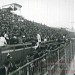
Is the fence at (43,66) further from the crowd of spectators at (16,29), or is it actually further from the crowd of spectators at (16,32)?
the crowd of spectators at (16,29)

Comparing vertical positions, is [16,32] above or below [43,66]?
above

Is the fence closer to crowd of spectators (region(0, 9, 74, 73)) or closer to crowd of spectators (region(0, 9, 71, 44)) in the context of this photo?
crowd of spectators (region(0, 9, 74, 73))

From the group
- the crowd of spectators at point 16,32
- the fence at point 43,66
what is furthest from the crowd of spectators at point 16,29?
the fence at point 43,66

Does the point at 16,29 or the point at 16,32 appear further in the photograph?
the point at 16,29

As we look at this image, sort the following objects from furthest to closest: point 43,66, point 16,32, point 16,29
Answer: point 16,29, point 16,32, point 43,66

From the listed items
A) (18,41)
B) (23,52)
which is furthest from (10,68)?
(18,41)

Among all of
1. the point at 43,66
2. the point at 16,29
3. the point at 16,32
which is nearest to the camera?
the point at 43,66

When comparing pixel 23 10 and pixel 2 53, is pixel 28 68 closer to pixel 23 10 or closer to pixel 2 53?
pixel 2 53

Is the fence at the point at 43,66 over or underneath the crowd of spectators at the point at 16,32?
underneath

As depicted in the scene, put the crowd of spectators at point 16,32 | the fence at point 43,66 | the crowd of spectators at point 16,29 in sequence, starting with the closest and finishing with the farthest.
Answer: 1. the fence at point 43,66
2. the crowd of spectators at point 16,32
3. the crowd of spectators at point 16,29

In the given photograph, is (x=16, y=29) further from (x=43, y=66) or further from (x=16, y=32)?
(x=43, y=66)

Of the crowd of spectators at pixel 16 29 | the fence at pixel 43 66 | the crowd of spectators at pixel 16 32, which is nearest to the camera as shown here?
the fence at pixel 43 66

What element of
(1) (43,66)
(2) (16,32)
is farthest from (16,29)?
(1) (43,66)

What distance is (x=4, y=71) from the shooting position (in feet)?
8.79
